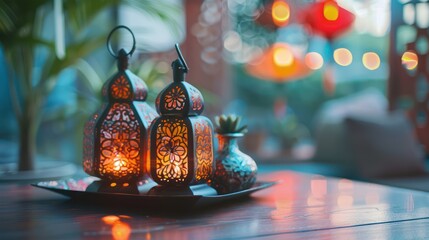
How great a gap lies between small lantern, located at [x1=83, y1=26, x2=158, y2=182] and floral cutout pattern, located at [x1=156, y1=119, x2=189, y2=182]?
58 millimetres

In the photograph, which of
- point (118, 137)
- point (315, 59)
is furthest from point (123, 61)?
point (315, 59)

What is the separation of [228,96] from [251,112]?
211 centimetres

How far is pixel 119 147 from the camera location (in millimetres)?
934

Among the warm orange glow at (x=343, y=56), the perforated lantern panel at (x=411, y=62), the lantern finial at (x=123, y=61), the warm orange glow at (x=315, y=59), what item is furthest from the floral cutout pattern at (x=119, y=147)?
the warm orange glow at (x=343, y=56)

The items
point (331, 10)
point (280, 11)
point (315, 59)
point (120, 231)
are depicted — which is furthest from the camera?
point (315, 59)

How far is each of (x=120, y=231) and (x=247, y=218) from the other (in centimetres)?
23

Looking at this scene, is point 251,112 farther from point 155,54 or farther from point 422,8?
point 422,8

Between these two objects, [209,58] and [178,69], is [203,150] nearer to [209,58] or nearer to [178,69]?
[178,69]

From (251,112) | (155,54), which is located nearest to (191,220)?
(155,54)

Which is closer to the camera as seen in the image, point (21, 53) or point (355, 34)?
point (21, 53)

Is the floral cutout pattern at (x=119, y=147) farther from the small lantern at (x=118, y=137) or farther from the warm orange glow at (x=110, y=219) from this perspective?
the warm orange glow at (x=110, y=219)

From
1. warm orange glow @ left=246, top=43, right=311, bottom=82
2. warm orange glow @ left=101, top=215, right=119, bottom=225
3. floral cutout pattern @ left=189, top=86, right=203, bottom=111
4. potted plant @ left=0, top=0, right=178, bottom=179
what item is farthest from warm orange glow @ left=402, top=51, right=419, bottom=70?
warm orange glow @ left=101, top=215, right=119, bottom=225

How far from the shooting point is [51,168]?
1562 millimetres

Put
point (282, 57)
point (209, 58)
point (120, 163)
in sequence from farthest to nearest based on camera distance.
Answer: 1. point (282, 57)
2. point (209, 58)
3. point (120, 163)
